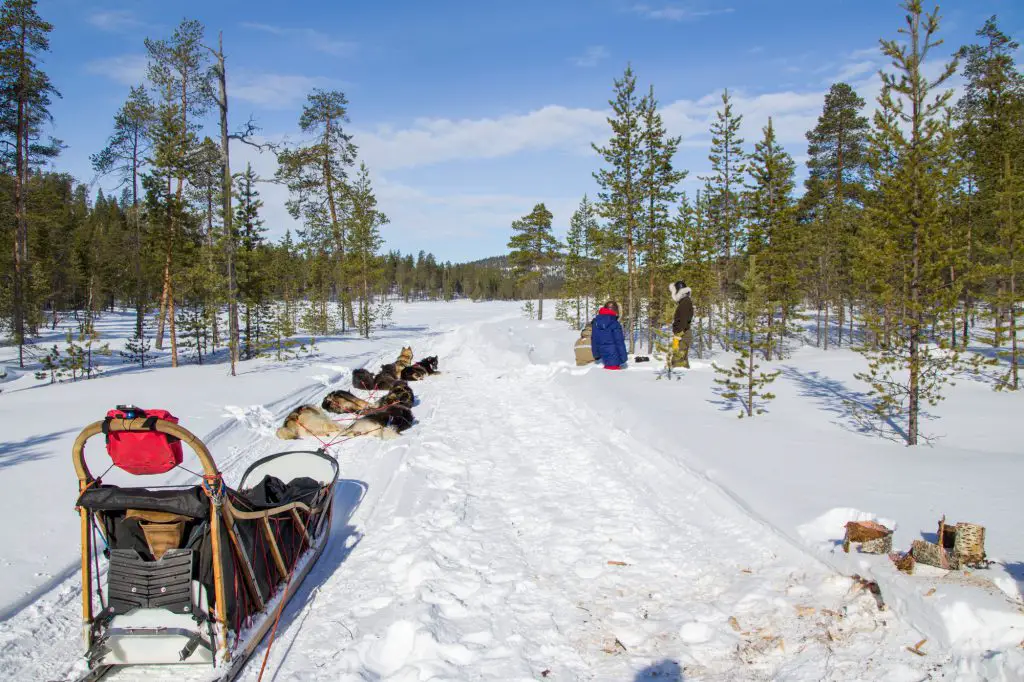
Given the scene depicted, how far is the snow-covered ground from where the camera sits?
10.8 feet

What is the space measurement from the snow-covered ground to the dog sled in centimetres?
41

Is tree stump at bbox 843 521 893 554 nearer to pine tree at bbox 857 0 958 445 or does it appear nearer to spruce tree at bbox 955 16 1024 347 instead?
pine tree at bbox 857 0 958 445

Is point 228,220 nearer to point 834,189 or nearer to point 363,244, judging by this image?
point 363,244

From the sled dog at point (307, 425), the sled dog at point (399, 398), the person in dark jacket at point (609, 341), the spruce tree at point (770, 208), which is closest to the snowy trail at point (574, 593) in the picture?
the sled dog at point (307, 425)

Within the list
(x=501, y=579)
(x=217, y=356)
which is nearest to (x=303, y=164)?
(x=217, y=356)

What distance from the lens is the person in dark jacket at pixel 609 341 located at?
565 inches

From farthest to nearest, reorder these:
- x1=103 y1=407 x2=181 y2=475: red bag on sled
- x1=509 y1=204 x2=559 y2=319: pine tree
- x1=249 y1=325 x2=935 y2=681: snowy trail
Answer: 1. x1=509 y1=204 x2=559 y2=319: pine tree
2. x1=249 y1=325 x2=935 y2=681: snowy trail
3. x1=103 y1=407 x2=181 y2=475: red bag on sled

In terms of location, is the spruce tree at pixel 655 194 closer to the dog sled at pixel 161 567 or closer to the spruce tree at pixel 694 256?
the spruce tree at pixel 694 256

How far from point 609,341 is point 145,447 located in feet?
40.1

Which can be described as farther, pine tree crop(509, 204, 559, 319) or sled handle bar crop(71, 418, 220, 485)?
pine tree crop(509, 204, 559, 319)

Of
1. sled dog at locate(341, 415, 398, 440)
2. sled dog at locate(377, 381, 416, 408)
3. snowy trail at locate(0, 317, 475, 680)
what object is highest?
sled dog at locate(377, 381, 416, 408)

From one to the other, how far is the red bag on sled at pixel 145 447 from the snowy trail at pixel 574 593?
1376 mm

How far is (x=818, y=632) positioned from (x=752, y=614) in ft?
1.35

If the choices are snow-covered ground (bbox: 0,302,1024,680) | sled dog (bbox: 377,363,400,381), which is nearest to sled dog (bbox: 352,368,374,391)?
sled dog (bbox: 377,363,400,381)
